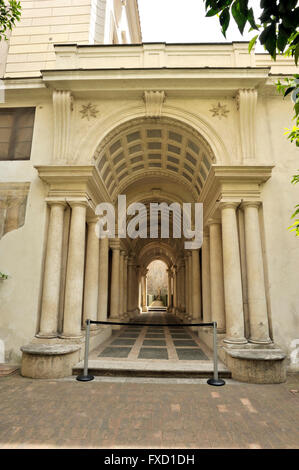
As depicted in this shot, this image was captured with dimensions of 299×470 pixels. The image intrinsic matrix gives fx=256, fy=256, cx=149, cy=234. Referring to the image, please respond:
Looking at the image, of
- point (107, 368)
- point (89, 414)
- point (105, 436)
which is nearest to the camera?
point (105, 436)

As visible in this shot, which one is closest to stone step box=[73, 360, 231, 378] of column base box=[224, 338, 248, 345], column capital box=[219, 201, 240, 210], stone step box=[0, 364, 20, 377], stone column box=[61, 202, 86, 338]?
column base box=[224, 338, 248, 345]

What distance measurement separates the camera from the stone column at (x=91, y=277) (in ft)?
30.0

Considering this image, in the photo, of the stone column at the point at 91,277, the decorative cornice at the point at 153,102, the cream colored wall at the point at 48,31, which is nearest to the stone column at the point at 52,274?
the stone column at the point at 91,277

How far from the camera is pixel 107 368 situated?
6.44 m

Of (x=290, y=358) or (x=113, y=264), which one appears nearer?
(x=290, y=358)

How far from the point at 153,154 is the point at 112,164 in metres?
2.26

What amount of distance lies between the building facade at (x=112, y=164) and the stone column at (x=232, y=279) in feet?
0.10

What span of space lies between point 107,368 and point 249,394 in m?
3.33

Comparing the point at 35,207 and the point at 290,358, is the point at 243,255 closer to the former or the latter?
the point at 290,358

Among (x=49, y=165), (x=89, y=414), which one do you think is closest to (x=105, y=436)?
(x=89, y=414)

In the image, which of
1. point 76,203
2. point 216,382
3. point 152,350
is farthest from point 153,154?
point 216,382

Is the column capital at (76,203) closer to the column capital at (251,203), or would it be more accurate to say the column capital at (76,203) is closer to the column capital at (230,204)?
the column capital at (230,204)

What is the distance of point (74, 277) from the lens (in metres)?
7.87

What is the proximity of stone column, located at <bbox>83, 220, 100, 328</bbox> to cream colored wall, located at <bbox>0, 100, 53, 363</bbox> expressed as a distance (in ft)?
6.15
